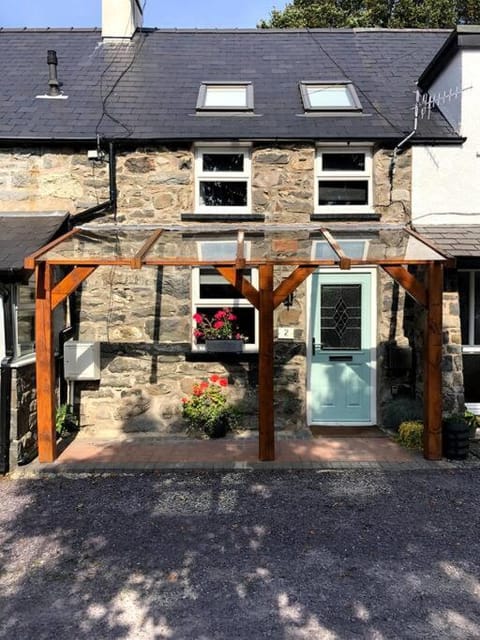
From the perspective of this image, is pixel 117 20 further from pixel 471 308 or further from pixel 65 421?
pixel 471 308

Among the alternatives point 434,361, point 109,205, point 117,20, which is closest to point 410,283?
point 434,361

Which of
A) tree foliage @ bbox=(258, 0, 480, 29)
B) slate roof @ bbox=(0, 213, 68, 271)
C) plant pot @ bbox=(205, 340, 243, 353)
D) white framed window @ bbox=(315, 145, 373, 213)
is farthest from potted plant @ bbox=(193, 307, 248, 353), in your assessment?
tree foliage @ bbox=(258, 0, 480, 29)

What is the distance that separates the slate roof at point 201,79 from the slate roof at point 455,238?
1396mm

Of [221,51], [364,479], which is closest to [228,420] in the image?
[364,479]

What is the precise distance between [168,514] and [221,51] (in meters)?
8.97

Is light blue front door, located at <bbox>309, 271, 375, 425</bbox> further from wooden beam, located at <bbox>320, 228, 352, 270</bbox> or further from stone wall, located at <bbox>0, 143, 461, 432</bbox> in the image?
wooden beam, located at <bbox>320, 228, 352, 270</bbox>

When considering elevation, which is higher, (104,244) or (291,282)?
(104,244)

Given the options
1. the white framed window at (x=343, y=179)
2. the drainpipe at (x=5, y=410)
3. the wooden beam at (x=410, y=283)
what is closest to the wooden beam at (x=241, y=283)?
the wooden beam at (x=410, y=283)

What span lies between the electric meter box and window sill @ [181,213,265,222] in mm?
2367

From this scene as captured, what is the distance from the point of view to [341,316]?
24.1 feet

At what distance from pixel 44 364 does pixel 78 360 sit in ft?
3.72

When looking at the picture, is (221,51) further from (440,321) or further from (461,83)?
(440,321)

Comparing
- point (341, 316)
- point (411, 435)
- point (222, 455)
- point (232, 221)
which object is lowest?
point (222, 455)

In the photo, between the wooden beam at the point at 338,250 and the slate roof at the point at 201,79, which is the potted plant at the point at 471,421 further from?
the slate roof at the point at 201,79
